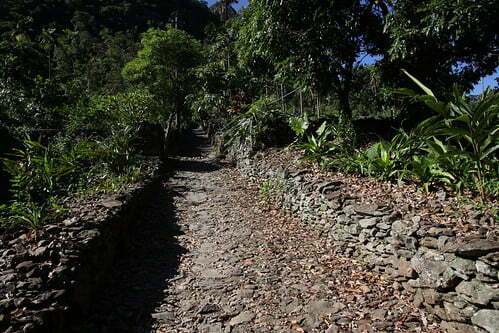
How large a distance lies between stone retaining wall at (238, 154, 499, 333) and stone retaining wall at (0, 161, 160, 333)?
8.34ft

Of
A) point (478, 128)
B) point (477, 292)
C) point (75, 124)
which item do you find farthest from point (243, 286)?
point (75, 124)

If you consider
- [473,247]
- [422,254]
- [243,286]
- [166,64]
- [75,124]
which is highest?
[166,64]

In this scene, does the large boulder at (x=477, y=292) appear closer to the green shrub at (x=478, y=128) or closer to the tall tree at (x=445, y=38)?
the green shrub at (x=478, y=128)

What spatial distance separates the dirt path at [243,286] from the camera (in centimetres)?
254

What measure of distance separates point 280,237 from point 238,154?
473 cm

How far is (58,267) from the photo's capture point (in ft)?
8.29

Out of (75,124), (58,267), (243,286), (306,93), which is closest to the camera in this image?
(58,267)

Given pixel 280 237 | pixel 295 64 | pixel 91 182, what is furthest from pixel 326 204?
pixel 91 182

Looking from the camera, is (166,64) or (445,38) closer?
(445,38)

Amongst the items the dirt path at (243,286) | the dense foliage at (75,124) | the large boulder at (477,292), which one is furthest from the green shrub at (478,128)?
the dense foliage at (75,124)

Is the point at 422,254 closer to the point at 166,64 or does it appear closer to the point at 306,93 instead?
the point at 306,93

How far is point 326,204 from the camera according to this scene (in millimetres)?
3969

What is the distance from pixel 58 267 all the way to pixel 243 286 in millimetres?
1615

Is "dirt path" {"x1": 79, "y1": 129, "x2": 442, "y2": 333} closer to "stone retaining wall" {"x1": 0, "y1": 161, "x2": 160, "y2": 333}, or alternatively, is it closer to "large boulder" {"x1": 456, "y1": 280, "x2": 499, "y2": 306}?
"stone retaining wall" {"x1": 0, "y1": 161, "x2": 160, "y2": 333}
